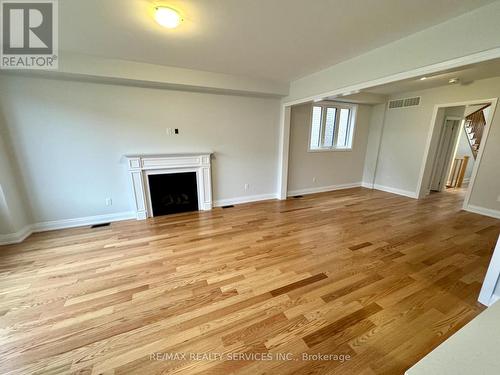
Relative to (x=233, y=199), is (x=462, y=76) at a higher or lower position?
higher

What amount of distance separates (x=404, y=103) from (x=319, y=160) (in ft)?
8.21

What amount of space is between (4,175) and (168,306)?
3086 millimetres

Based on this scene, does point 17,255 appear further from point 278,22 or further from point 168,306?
point 278,22

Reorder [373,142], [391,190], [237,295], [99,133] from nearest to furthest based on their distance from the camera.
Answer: [237,295] → [99,133] → [391,190] → [373,142]

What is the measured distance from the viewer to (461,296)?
72.3 inches

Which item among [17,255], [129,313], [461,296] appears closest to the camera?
[129,313]

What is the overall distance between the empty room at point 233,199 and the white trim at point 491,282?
0.06 ft

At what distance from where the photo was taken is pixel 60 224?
3.20 meters

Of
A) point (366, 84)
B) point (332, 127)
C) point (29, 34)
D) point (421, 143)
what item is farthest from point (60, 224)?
point (421, 143)

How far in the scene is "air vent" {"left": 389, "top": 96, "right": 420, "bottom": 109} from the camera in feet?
15.3

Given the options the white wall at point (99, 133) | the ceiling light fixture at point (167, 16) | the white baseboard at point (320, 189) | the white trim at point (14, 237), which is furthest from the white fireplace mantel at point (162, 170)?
the white baseboard at point (320, 189)

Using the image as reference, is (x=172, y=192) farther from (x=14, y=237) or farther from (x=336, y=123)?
(x=336, y=123)

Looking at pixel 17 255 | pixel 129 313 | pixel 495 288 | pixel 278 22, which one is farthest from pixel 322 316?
pixel 17 255

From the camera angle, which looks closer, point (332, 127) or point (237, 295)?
point (237, 295)
